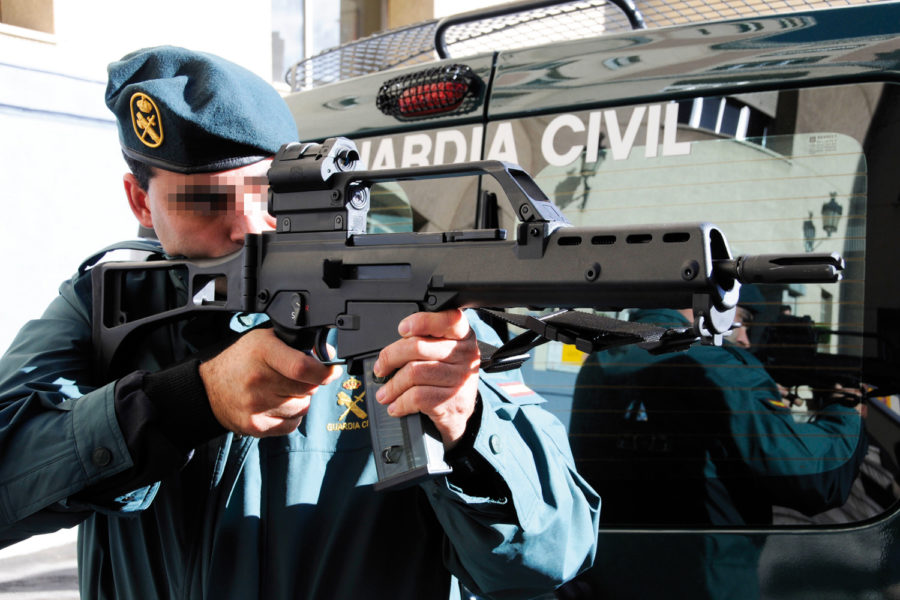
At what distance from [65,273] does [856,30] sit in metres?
5.99

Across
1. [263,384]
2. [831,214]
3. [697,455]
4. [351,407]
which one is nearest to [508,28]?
[831,214]

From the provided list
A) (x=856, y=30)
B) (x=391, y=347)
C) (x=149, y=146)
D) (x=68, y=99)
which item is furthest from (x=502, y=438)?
(x=68, y=99)

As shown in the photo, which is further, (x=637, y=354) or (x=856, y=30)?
(x=637, y=354)

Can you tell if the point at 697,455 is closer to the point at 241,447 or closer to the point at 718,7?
the point at 241,447

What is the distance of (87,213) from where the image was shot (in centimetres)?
652

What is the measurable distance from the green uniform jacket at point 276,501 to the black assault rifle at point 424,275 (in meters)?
0.13

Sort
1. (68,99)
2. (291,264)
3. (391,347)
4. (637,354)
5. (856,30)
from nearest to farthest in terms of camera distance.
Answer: (391,347), (291,264), (856,30), (637,354), (68,99)

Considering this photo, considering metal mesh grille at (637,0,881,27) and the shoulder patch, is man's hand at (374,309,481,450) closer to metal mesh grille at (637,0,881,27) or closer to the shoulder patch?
the shoulder patch

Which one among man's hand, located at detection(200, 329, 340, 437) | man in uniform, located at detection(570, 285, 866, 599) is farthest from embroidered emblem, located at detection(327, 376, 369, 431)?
man in uniform, located at detection(570, 285, 866, 599)

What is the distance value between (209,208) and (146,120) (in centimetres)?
20

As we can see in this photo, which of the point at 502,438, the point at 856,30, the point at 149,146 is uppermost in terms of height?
the point at 856,30

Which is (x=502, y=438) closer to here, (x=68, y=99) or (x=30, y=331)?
(x=30, y=331)

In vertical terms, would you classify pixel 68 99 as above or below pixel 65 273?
above

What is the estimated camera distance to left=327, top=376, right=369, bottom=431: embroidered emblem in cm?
155
